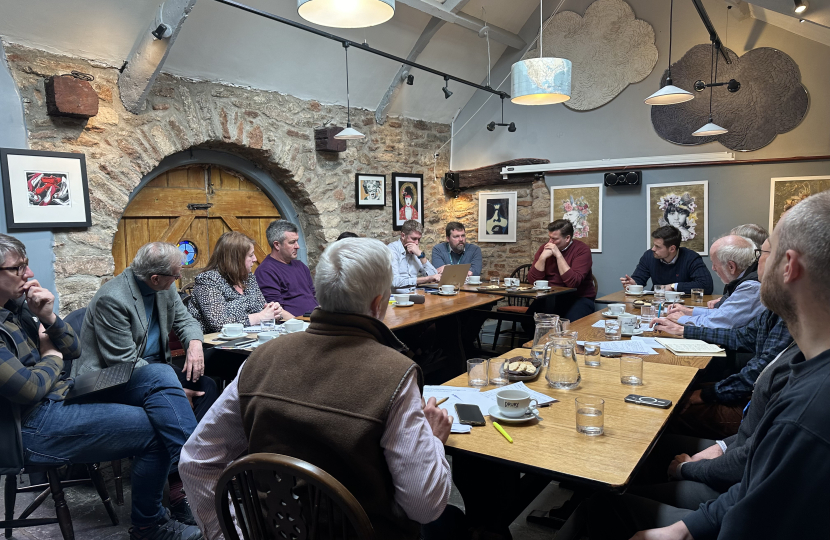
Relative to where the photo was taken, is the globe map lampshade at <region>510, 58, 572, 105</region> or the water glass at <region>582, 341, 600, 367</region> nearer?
the water glass at <region>582, 341, 600, 367</region>

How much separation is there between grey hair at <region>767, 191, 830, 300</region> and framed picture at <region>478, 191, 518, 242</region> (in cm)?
664

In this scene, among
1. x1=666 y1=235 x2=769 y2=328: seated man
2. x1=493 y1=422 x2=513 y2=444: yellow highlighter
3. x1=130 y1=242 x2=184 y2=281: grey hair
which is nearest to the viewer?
x1=493 y1=422 x2=513 y2=444: yellow highlighter

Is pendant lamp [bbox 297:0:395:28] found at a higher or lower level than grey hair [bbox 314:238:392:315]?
higher

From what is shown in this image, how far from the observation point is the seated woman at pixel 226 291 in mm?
3621

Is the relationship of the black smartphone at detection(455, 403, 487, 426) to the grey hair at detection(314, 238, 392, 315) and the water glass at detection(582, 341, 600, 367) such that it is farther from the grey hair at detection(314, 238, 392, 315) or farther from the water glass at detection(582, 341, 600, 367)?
the water glass at detection(582, 341, 600, 367)

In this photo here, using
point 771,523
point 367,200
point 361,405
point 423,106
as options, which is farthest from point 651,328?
point 423,106

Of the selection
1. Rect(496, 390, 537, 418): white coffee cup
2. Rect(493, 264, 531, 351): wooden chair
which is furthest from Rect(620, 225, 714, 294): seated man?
Rect(496, 390, 537, 418): white coffee cup

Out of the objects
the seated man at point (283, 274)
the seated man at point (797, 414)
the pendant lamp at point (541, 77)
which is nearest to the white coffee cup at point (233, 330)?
the seated man at point (283, 274)

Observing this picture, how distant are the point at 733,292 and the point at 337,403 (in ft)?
8.51

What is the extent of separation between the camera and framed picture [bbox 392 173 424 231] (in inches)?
286

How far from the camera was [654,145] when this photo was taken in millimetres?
6859

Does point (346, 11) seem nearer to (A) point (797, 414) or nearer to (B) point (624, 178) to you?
(A) point (797, 414)

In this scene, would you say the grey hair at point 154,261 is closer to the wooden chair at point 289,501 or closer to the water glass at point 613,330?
the wooden chair at point 289,501

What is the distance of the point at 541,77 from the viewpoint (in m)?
4.07
